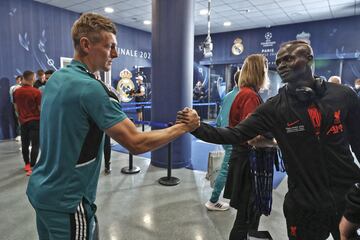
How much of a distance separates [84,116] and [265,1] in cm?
680

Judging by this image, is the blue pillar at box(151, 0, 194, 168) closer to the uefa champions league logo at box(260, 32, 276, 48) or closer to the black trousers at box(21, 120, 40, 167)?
the black trousers at box(21, 120, 40, 167)

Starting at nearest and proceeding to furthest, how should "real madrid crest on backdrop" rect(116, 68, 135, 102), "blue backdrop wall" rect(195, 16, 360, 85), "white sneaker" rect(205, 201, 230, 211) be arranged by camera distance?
"white sneaker" rect(205, 201, 230, 211), "blue backdrop wall" rect(195, 16, 360, 85), "real madrid crest on backdrop" rect(116, 68, 135, 102)

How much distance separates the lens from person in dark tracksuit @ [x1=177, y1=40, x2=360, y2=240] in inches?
45.8

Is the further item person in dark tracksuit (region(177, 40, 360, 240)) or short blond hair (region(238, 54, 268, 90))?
short blond hair (region(238, 54, 268, 90))

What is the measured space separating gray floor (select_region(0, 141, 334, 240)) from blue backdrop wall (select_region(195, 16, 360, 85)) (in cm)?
637

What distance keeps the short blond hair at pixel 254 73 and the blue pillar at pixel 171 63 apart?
227 cm

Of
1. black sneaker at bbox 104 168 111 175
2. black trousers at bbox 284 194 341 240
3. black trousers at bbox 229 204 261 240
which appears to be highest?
black trousers at bbox 284 194 341 240

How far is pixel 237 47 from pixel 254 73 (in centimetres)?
843

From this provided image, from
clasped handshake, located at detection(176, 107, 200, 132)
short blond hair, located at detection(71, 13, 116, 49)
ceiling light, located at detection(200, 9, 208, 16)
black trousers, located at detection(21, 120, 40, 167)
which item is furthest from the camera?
ceiling light, located at detection(200, 9, 208, 16)

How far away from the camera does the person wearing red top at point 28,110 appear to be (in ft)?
12.5

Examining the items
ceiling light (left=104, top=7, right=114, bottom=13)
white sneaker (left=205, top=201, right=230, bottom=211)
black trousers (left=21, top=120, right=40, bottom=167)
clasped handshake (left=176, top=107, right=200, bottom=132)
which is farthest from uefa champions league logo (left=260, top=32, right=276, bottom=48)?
clasped handshake (left=176, top=107, right=200, bottom=132)

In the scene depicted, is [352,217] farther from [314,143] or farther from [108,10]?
[108,10]

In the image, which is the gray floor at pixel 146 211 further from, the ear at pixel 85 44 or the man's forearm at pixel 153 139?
the ear at pixel 85 44

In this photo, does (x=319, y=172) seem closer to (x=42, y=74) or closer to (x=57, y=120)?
(x=57, y=120)
